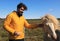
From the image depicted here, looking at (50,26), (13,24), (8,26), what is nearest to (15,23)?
(13,24)

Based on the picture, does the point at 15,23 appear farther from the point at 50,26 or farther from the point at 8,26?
the point at 50,26

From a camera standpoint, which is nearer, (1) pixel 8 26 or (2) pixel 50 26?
(2) pixel 50 26

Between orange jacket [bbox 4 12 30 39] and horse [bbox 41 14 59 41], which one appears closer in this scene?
horse [bbox 41 14 59 41]

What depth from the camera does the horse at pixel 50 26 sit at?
5086mm

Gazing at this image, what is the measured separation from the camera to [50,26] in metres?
5.17

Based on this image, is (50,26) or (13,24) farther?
(13,24)

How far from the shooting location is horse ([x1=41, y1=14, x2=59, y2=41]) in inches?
200

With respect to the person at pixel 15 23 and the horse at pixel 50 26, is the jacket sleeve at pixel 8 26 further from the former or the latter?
the horse at pixel 50 26

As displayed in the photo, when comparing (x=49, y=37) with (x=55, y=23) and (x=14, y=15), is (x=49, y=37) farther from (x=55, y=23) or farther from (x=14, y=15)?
(x=14, y=15)

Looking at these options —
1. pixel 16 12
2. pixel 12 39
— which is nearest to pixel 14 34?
pixel 12 39

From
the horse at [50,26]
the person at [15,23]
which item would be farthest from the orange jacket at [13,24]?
the horse at [50,26]

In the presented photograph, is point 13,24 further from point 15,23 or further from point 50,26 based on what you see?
point 50,26

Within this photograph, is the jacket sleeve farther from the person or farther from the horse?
the horse

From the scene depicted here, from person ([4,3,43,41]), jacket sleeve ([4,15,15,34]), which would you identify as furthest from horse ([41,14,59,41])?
jacket sleeve ([4,15,15,34])
